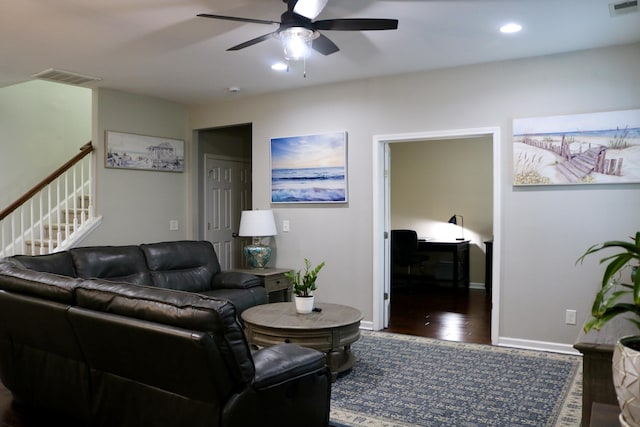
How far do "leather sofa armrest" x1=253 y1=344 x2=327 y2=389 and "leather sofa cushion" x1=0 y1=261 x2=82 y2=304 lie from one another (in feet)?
3.36

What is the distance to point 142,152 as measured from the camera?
19.5ft

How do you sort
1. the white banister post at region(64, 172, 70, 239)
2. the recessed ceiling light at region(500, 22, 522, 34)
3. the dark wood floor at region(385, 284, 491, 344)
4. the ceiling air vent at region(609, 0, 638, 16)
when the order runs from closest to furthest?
the ceiling air vent at region(609, 0, 638, 16), the recessed ceiling light at region(500, 22, 522, 34), the dark wood floor at region(385, 284, 491, 344), the white banister post at region(64, 172, 70, 239)

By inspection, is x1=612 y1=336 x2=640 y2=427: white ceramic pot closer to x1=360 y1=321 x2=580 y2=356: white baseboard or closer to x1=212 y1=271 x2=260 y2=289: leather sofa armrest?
x1=360 y1=321 x2=580 y2=356: white baseboard

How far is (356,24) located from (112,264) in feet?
9.93

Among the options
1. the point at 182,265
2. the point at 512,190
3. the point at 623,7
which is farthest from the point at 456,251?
the point at 623,7

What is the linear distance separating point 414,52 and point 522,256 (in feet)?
6.76

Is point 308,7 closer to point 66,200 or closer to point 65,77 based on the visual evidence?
point 65,77

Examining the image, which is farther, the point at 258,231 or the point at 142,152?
the point at 142,152

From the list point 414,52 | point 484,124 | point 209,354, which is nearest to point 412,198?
point 484,124

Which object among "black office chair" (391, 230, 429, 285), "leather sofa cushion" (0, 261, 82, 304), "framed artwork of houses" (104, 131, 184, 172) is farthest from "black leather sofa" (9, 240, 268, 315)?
"black office chair" (391, 230, 429, 285)

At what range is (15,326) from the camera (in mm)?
2816

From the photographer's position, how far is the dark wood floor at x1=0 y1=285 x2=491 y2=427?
181 inches

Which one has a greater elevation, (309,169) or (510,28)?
(510,28)

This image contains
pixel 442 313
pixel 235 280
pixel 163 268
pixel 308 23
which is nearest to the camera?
pixel 308 23
